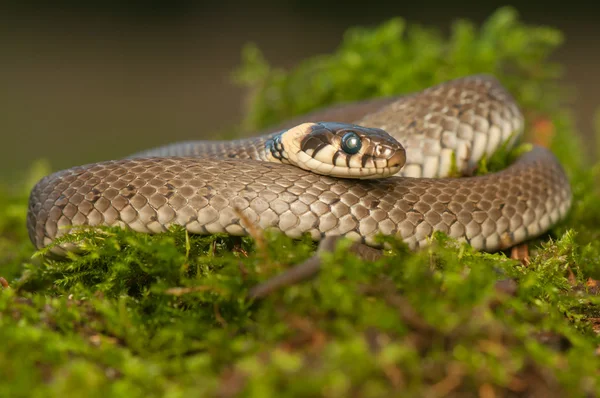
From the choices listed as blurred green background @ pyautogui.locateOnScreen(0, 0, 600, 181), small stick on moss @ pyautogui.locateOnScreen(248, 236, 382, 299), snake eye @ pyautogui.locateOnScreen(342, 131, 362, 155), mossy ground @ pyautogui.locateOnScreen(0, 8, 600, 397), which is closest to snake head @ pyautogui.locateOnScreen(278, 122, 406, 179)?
snake eye @ pyautogui.locateOnScreen(342, 131, 362, 155)

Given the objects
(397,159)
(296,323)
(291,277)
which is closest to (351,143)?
(397,159)

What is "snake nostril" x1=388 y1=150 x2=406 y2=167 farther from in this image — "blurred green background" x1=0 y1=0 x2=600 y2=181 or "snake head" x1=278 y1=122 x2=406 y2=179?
"blurred green background" x1=0 y1=0 x2=600 y2=181

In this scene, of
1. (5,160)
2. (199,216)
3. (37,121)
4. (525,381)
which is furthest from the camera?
Answer: (37,121)

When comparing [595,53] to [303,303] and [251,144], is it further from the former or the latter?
[303,303]

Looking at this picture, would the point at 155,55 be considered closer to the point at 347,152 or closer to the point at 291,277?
the point at 347,152

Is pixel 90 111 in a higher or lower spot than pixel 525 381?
lower

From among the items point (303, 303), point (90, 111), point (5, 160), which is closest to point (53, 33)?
point (90, 111)
